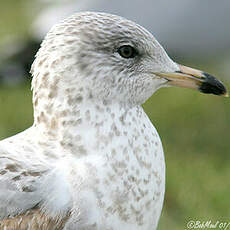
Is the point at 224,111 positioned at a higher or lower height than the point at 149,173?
lower

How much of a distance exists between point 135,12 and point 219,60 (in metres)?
1.06

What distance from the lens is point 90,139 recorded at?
2.73 meters

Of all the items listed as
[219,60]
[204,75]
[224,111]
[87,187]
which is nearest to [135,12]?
[219,60]

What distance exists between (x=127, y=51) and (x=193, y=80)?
0.34m

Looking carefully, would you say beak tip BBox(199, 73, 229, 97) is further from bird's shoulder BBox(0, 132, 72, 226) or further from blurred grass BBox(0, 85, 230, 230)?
blurred grass BBox(0, 85, 230, 230)

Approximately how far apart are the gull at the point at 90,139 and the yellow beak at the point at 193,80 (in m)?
0.01

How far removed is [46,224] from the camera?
254 cm

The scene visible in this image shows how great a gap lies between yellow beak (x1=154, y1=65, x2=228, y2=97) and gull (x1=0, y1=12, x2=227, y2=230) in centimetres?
1

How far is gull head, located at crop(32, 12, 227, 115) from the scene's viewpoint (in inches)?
107

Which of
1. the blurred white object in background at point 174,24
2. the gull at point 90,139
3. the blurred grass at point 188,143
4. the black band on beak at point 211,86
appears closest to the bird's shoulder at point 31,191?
the gull at point 90,139

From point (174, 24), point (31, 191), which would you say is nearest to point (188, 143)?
point (174, 24)

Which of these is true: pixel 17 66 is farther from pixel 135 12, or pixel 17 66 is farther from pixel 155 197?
pixel 155 197
